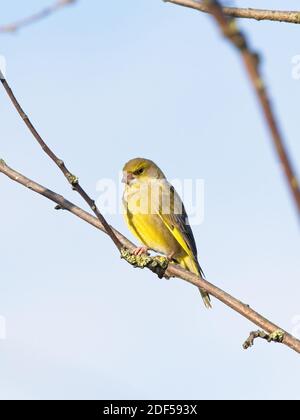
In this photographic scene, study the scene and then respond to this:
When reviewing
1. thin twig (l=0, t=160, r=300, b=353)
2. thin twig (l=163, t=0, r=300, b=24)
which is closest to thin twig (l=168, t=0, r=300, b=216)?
thin twig (l=0, t=160, r=300, b=353)

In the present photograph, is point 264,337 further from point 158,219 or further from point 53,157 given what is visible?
point 158,219

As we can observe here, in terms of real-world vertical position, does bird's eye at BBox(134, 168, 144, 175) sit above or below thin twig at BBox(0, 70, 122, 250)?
above

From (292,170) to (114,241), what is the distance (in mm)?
2897

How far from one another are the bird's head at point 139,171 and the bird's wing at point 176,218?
0.72 ft

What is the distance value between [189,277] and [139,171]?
15.6 feet

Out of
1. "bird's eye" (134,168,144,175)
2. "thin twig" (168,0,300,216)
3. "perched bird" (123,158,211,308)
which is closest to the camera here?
"thin twig" (168,0,300,216)

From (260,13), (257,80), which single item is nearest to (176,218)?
(260,13)

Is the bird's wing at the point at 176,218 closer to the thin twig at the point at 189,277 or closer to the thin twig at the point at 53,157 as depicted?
the thin twig at the point at 189,277

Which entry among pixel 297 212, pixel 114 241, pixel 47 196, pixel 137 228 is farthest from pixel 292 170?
pixel 137 228

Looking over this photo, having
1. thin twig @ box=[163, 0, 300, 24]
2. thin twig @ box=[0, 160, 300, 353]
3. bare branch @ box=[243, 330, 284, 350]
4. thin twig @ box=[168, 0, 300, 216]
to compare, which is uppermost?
thin twig @ box=[163, 0, 300, 24]

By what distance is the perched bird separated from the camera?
25.6ft

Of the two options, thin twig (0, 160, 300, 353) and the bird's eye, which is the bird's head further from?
thin twig (0, 160, 300, 353)

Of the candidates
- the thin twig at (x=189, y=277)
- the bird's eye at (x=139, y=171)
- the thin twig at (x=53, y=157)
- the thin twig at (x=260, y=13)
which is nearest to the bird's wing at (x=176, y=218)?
the bird's eye at (x=139, y=171)

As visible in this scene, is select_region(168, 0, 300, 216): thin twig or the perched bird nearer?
select_region(168, 0, 300, 216): thin twig
